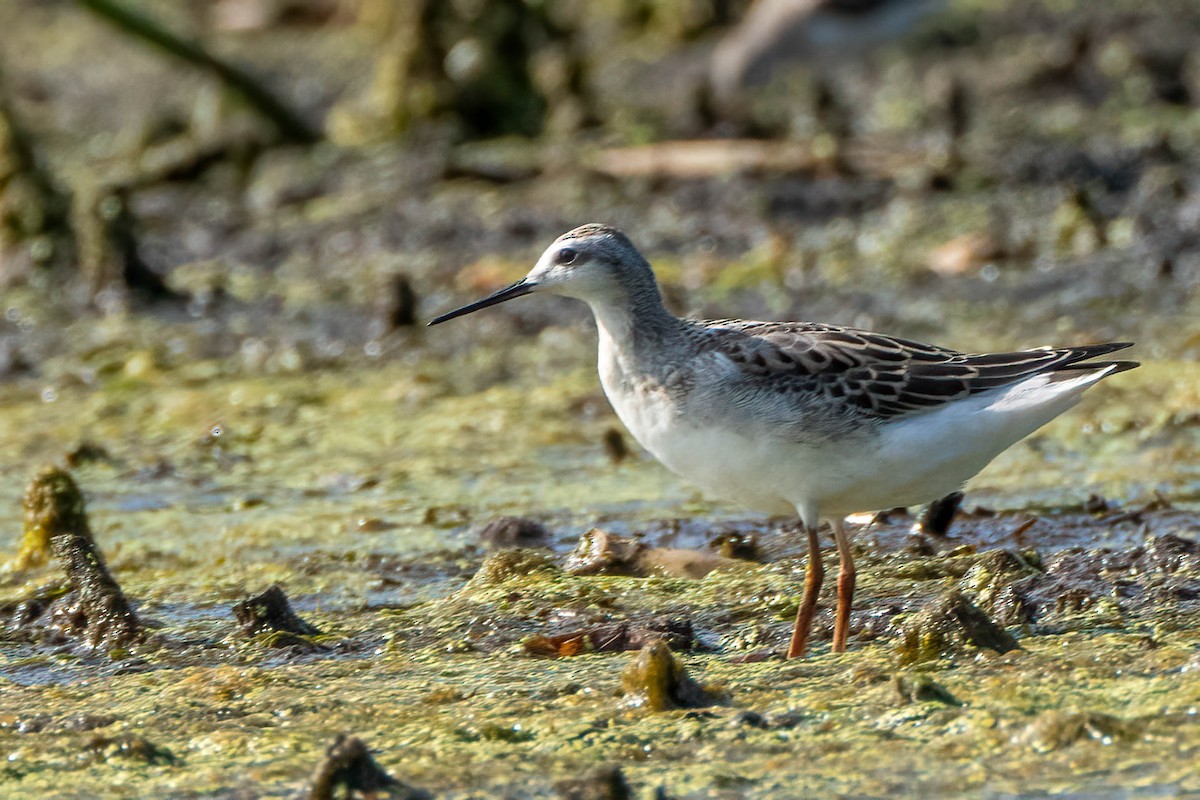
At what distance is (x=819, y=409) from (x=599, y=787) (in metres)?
1.64

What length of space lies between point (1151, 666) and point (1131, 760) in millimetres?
669

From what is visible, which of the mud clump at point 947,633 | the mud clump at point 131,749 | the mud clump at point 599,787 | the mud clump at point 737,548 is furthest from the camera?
the mud clump at point 737,548

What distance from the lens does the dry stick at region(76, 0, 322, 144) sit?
36.8 feet

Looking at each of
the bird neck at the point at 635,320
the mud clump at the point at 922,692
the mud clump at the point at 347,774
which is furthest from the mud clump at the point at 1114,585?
the mud clump at the point at 347,774

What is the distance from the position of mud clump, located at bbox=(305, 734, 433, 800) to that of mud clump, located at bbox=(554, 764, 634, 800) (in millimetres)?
377

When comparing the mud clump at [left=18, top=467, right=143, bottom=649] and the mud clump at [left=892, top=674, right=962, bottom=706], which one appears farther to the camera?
the mud clump at [left=18, top=467, right=143, bottom=649]

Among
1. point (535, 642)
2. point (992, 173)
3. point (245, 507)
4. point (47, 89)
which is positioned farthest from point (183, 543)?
point (47, 89)

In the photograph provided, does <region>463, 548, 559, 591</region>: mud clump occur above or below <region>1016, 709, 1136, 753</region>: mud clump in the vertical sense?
above

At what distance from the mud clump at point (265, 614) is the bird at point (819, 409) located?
1.18 metres

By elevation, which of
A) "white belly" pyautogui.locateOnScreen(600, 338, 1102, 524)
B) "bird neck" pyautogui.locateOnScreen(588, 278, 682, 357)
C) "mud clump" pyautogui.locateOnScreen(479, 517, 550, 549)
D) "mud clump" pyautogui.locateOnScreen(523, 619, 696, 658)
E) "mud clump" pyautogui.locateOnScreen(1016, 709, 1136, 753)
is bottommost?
"mud clump" pyautogui.locateOnScreen(1016, 709, 1136, 753)

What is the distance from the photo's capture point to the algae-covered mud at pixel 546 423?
4.56 metres

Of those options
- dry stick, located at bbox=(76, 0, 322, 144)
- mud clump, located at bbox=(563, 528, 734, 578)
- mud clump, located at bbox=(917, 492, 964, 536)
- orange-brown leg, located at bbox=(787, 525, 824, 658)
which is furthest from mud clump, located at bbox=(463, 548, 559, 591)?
dry stick, located at bbox=(76, 0, 322, 144)

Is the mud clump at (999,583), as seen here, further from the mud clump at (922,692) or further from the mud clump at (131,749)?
the mud clump at (131,749)

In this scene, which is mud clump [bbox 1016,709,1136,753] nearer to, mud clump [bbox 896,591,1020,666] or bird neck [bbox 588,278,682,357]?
mud clump [bbox 896,591,1020,666]
